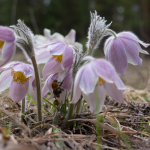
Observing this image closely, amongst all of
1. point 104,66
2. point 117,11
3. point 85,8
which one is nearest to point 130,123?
point 104,66

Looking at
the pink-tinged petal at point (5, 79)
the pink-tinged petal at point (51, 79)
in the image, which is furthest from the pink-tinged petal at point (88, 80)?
the pink-tinged petal at point (5, 79)

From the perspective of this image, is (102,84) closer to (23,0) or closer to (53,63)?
(53,63)

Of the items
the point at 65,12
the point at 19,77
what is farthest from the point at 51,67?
the point at 65,12

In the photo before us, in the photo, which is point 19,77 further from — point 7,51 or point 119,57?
point 119,57

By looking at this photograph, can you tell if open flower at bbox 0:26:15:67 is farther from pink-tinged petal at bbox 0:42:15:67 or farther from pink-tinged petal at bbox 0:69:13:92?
pink-tinged petal at bbox 0:69:13:92

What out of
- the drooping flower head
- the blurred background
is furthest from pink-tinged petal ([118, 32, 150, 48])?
the blurred background

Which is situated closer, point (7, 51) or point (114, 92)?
point (7, 51)

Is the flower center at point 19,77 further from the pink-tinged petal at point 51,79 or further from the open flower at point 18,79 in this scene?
the pink-tinged petal at point 51,79
